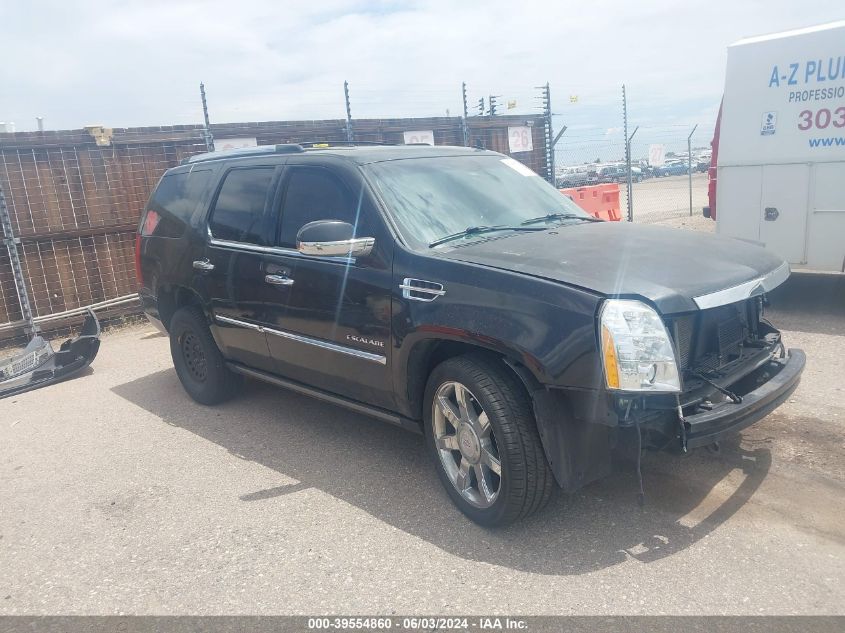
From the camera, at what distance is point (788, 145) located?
7.62 metres

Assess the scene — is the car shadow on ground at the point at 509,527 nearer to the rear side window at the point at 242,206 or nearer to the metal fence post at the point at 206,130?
the rear side window at the point at 242,206

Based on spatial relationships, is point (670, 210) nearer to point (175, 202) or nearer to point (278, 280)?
point (175, 202)

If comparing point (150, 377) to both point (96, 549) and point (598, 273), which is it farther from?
point (598, 273)

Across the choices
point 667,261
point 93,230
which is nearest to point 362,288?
point 667,261

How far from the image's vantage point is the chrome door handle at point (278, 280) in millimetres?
4551

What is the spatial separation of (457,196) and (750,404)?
6.77 ft

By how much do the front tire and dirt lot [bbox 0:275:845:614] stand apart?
0.62 ft

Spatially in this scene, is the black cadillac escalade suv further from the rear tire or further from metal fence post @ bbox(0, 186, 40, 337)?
metal fence post @ bbox(0, 186, 40, 337)

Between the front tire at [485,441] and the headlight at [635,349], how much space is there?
526 mm

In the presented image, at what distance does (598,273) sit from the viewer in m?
3.29

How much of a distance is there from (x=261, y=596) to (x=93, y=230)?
25.1ft

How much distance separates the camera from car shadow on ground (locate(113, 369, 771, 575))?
11.1 ft

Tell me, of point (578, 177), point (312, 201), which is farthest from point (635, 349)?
point (578, 177)

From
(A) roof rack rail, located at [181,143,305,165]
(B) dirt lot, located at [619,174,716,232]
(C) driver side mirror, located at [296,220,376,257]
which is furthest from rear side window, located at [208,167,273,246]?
(B) dirt lot, located at [619,174,716,232]
